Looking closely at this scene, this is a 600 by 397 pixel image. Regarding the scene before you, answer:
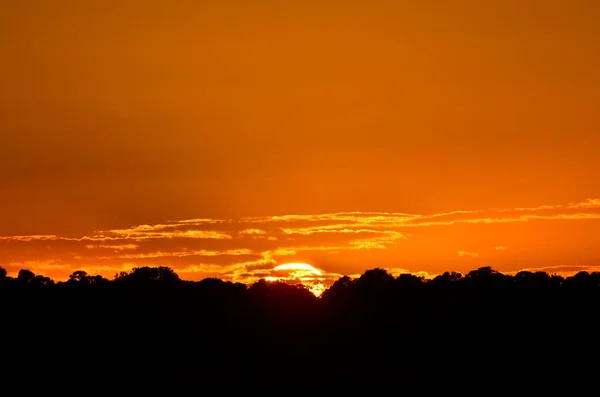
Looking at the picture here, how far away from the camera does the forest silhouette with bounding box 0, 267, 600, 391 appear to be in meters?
125

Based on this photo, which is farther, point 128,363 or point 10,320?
point 10,320

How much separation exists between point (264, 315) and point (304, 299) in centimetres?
821

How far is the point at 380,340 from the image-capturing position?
5773 inches

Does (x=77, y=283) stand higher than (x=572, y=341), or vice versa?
(x=77, y=283)

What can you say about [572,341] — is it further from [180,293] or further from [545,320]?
[180,293]

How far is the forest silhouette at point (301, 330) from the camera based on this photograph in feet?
409

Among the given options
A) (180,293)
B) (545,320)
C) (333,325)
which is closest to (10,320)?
(180,293)

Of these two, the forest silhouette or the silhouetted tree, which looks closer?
the forest silhouette

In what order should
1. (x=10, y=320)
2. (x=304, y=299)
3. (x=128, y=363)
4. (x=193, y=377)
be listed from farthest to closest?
(x=304, y=299)
(x=10, y=320)
(x=128, y=363)
(x=193, y=377)

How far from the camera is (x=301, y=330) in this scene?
15062 centimetres

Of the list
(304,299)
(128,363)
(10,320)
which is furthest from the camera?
(304,299)

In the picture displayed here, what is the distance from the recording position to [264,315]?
518ft

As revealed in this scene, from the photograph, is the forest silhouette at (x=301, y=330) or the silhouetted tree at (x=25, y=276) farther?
the silhouetted tree at (x=25, y=276)

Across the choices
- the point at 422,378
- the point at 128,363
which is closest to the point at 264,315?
the point at 128,363
